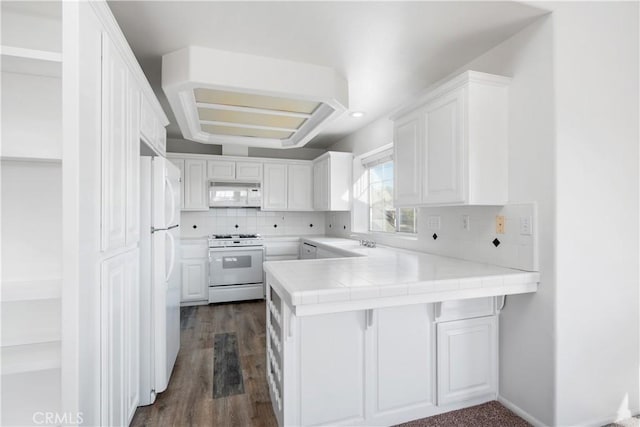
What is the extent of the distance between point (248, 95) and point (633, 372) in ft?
10.7

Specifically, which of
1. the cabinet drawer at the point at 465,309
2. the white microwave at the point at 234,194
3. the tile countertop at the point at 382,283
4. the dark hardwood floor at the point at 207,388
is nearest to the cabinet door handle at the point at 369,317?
the tile countertop at the point at 382,283

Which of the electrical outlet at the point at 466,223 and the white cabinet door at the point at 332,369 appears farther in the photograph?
the electrical outlet at the point at 466,223

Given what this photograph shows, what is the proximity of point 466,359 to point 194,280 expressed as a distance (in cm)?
351

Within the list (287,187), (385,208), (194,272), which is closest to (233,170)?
(287,187)

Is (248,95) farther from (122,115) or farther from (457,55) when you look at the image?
(457,55)

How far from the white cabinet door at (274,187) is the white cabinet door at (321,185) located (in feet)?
1.57

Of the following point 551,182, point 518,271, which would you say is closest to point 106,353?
point 518,271

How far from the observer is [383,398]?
1.84 metres

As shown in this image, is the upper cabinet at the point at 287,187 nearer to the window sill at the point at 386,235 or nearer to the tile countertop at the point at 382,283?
the window sill at the point at 386,235

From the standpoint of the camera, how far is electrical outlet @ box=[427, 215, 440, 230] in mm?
2727

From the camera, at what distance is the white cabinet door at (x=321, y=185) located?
4410mm

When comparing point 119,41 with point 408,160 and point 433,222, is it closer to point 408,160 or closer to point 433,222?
point 408,160

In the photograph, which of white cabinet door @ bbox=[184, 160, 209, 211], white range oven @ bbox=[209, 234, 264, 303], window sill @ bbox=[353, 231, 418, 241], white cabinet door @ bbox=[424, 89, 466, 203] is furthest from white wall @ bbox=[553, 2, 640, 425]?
white cabinet door @ bbox=[184, 160, 209, 211]

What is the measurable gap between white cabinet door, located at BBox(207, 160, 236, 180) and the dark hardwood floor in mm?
2054
